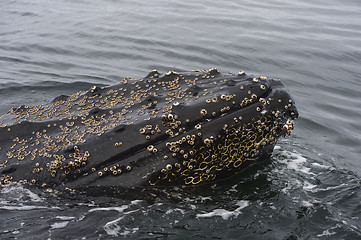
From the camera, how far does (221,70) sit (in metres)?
14.1

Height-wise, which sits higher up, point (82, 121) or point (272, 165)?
point (82, 121)

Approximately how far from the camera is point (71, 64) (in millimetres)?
14312

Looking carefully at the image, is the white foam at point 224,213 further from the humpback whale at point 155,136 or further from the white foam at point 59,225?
the white foam at point 59,225

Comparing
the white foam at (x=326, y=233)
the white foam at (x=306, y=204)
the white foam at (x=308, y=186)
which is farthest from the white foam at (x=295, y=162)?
the white foam at (x=326, y=233)

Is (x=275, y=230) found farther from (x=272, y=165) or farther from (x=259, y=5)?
(x=259, y=5)

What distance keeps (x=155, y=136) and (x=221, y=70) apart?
30.5 ft

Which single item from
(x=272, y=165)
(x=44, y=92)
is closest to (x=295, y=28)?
(x=44, y=92)

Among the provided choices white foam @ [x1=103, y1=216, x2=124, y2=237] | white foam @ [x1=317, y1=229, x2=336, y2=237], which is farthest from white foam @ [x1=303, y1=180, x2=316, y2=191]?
white foam @ [x1=103, y1=216, x2=124, y2=237]

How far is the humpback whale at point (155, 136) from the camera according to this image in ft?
16.8

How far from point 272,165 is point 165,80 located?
7.87ft

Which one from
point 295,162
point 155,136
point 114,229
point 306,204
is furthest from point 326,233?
point 114,229

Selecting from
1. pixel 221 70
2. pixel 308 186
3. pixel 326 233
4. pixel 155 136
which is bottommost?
pixel 326 233

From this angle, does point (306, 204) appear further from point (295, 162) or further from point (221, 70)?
point (221, 70)

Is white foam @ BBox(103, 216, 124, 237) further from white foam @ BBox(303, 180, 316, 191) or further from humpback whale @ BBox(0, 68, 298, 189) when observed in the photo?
white foam @ BBox(303, 180, 316, 191)
